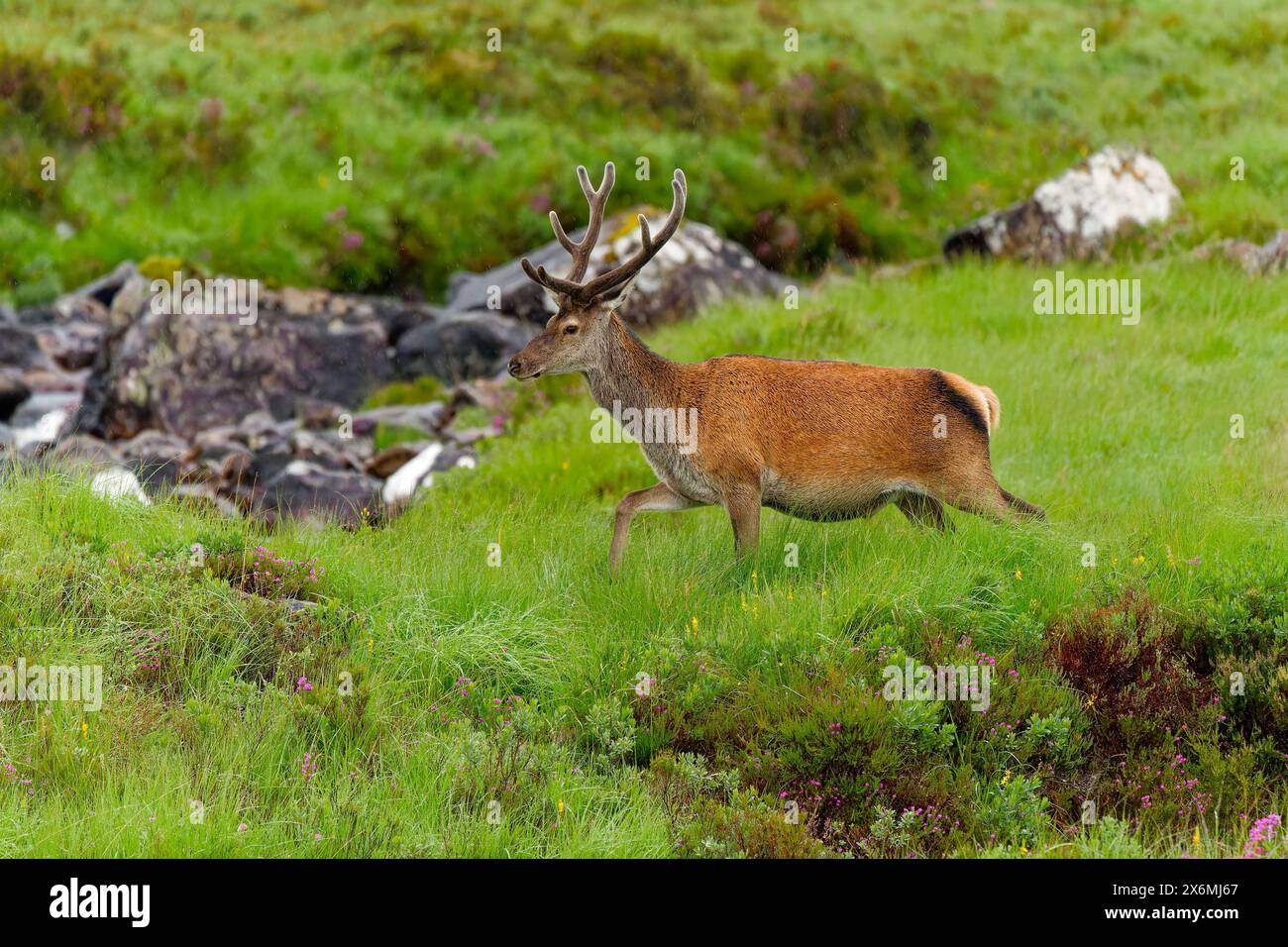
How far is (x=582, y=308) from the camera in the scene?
9680mm

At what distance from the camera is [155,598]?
8570 mm

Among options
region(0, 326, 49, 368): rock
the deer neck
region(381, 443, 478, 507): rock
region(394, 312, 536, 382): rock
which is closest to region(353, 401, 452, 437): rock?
region(394, 312, 536, 382): rock

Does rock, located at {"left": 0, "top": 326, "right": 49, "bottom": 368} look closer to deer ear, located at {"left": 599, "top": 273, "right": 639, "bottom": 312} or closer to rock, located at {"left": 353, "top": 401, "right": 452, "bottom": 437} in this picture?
rock, located at {"left": 353, "top": 401, "right": 452, "bottom": 437}

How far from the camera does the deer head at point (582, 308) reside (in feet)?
31.0

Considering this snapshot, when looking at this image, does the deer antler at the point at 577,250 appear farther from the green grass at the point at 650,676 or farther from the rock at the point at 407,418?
the rock at the point at 407,418

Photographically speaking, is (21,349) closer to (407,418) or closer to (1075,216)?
(407,418)

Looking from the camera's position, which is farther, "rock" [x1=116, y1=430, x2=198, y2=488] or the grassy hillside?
the grassy hillside

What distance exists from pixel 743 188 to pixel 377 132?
7181 mm

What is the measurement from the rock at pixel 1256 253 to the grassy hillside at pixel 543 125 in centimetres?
198

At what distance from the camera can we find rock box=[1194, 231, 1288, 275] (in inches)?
708

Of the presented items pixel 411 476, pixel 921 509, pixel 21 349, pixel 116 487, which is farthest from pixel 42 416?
pixel 921 509

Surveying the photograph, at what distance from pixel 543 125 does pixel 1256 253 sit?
1412 centimetres

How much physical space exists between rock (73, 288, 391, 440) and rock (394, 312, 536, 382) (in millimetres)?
471
